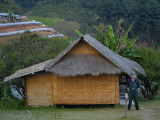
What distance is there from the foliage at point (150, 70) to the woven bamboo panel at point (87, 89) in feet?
13.2

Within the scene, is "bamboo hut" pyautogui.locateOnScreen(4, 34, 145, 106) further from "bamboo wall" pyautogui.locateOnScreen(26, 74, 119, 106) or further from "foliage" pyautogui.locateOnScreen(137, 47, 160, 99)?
"foliage" pyautogui.locateOnScreen(137, 47, 160, 99)

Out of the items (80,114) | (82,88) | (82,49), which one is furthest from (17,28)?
(80,114)

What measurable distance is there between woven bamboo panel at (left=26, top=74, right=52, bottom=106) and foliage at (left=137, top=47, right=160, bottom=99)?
5.84 meters

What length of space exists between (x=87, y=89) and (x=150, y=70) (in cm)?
495

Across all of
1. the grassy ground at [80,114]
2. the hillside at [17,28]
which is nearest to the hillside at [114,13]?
the hillside at [17,28]

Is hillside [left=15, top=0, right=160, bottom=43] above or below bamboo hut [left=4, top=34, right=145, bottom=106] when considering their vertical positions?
above

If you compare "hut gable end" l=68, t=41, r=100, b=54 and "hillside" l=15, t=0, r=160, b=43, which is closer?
"hut gable end" l=68, t=41, r=100, b=54

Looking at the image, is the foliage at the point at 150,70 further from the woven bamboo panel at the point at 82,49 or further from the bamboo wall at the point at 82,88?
the woven bamboo panel at the point at 82,49

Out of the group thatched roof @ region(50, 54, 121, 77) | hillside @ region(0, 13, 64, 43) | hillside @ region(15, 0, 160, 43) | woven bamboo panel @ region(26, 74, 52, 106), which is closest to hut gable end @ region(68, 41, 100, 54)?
thatched roof @ region(50, 54, 121, 77)

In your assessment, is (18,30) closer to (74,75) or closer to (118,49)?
(118,49)

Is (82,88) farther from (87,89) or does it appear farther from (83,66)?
(83,66)

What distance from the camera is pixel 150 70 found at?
15227 millimetres

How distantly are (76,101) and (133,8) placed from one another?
41.2 meters

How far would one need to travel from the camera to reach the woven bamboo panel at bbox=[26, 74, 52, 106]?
12148 mm
